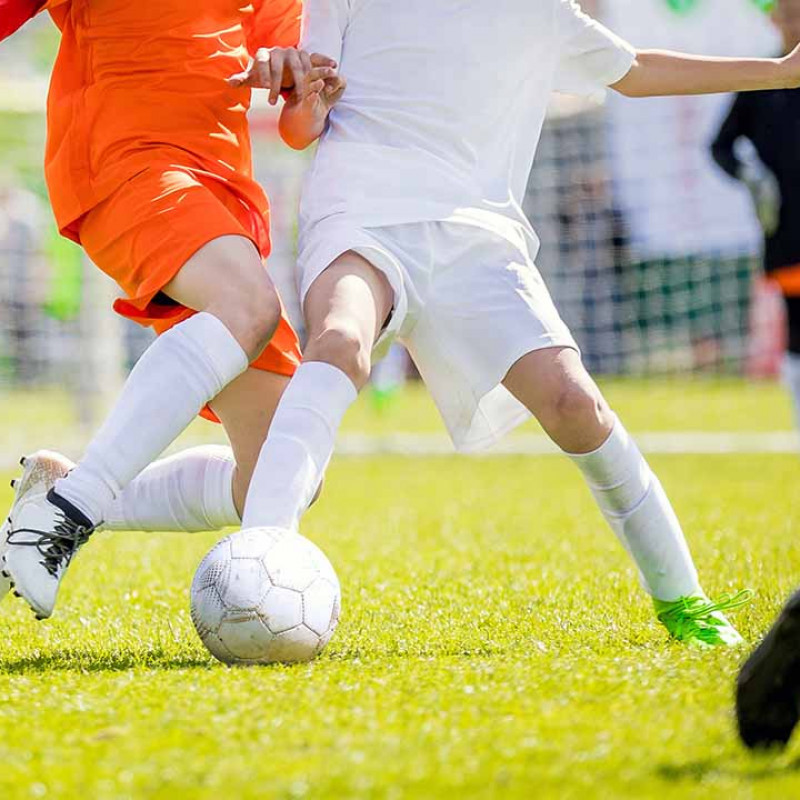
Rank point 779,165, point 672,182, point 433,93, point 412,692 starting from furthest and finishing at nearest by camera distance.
A: point 672,182 → point 779,165 → point 433,93 → point 412,692

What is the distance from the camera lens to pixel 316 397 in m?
3.13

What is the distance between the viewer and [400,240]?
339cm

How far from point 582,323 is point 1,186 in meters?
6.61

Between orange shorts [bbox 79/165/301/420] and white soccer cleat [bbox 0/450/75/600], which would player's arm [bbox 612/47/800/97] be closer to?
orange shorts [bbox 79/165/301/420]

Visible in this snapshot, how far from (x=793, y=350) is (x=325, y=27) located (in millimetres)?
3311

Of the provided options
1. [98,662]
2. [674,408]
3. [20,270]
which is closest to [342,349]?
[98,662]

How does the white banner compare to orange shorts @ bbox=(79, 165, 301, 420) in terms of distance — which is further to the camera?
the white banner

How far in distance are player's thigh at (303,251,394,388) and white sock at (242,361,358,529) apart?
32mm

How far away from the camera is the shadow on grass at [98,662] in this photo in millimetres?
3078

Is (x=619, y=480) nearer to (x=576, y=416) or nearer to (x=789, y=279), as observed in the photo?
(x=576, y=416)

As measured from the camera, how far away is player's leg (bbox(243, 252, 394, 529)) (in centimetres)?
307

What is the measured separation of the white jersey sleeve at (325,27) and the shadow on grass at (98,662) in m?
1.45

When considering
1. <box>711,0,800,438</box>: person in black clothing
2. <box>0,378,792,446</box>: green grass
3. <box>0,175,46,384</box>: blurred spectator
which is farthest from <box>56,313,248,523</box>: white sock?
<box>0,175,46,384</box>: blurred spectator

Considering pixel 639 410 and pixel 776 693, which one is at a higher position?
pixel 776 693
